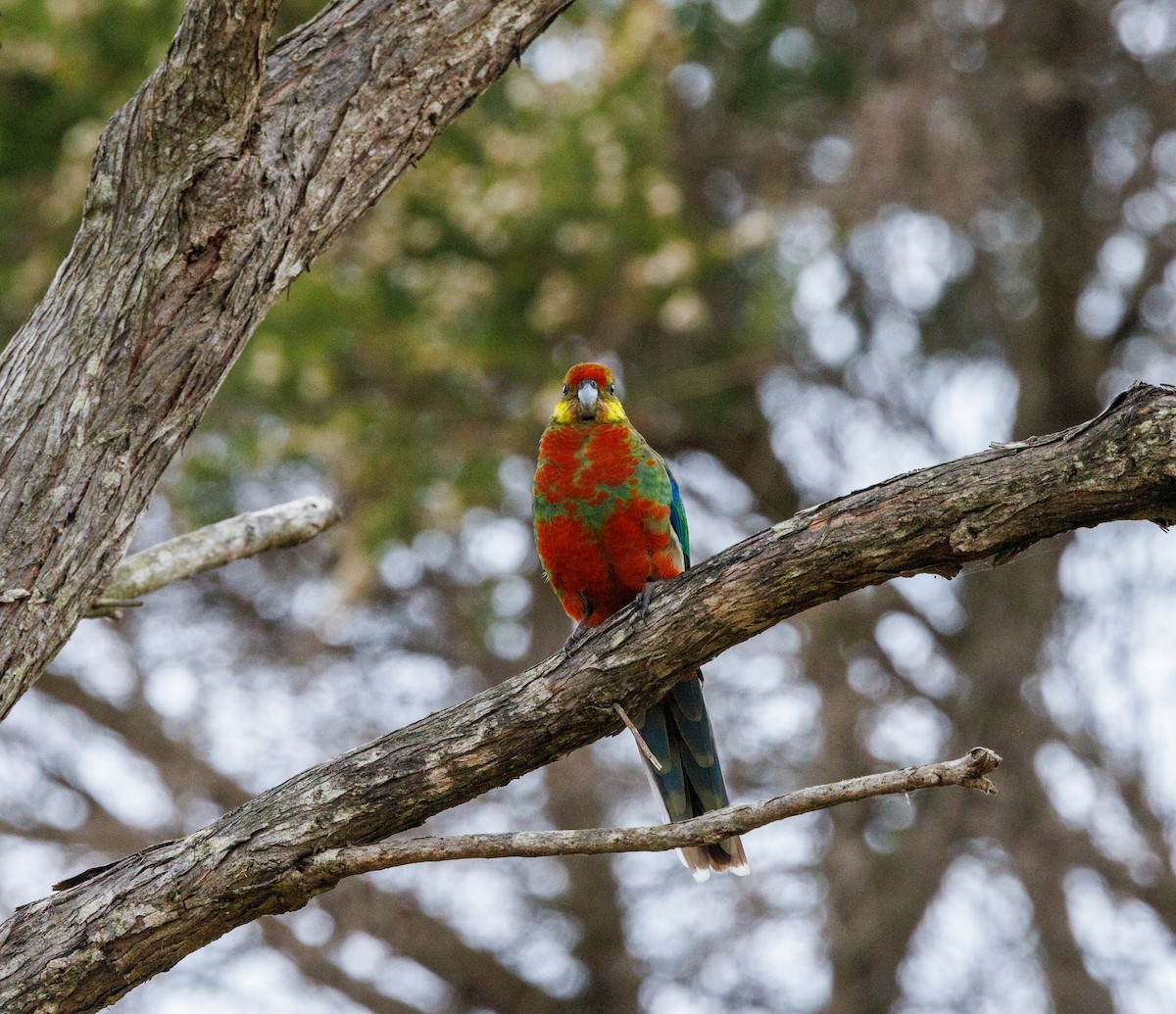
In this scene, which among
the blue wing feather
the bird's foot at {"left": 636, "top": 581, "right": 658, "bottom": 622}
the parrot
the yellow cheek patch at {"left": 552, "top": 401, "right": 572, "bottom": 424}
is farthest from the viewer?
the yellow cheek patch at {"left": 552, "top": 401, "right": 572, "bottom": 424}

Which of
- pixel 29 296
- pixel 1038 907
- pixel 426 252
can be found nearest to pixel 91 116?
pixel 29 296

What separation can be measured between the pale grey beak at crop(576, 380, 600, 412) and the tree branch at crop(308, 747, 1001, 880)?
2624 millimetres

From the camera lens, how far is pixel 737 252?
9656 mm

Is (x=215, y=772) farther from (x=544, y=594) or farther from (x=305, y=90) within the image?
(x=305, y=90)

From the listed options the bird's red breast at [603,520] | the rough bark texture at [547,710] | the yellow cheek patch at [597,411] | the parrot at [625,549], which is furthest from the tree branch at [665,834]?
the yellow cheek patch at [597,411]

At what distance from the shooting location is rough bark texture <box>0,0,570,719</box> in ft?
11.4

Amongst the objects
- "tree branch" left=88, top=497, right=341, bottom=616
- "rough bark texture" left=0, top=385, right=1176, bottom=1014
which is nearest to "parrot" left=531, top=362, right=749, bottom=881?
"tree branch" left=88, top=497, right=341, bottom=616

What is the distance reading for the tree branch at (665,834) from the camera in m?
2.74

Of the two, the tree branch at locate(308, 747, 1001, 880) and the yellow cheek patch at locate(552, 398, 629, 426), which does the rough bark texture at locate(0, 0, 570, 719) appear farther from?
the yellow cheek patch at locate(552, 398, 629, 426)

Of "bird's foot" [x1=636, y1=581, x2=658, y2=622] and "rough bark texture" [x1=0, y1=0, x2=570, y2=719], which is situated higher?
"rough bark texture" [x1=0, y1=0, x2=570, y2=719]

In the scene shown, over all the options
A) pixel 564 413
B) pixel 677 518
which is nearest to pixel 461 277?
pixel 564 413

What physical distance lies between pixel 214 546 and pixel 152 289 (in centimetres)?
116

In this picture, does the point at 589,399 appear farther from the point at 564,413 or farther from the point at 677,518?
the point at 677,518

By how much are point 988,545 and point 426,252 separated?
23.0 ft
